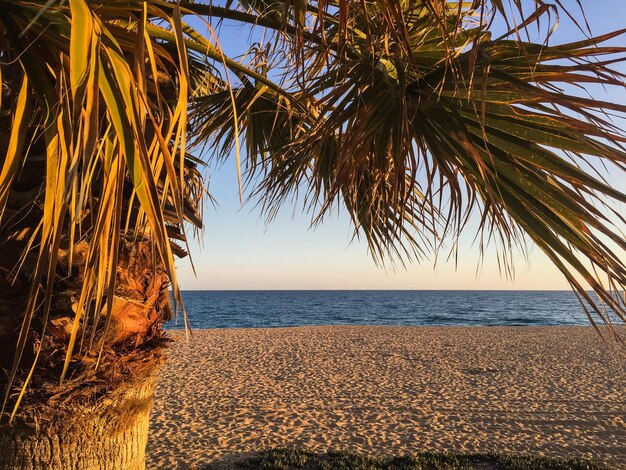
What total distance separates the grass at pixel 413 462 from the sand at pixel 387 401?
44cm

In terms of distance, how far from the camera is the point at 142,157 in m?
1.14

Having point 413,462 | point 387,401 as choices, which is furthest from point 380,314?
point 413,462

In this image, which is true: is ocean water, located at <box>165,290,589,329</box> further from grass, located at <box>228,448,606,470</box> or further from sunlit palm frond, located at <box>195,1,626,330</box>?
sunlit palm frond, located at <box>195,1,626,330</box>

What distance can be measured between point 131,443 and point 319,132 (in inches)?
58.2

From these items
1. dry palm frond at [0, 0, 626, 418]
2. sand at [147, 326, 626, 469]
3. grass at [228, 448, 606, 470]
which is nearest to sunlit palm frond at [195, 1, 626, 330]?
dry palm frond at [0, 0, 626, 418]

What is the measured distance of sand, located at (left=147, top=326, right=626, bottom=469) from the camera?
19.8ft

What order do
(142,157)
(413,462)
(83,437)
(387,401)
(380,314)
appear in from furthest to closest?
1. (380,314)
2. (387,401)
3. (413,462)
4. (83,437)
5. (142,157)

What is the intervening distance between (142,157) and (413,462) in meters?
4.74

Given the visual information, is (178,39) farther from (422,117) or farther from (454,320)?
(454,320)

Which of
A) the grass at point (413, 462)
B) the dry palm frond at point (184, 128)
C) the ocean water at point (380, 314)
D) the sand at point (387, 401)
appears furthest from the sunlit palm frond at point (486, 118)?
the ocean water at point (380, 314)

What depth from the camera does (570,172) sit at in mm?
1739

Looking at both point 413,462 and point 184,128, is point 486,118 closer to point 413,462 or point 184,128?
point 184,128

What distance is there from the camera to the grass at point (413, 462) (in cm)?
494

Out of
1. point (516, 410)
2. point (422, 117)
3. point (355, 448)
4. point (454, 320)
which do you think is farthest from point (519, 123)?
point (454, 320)
